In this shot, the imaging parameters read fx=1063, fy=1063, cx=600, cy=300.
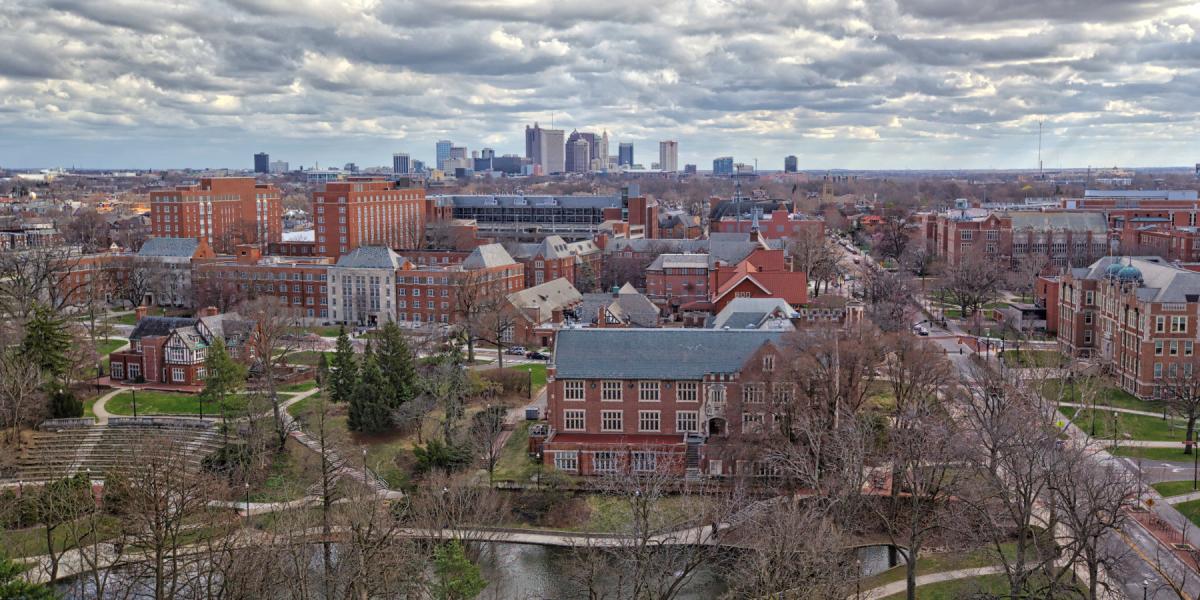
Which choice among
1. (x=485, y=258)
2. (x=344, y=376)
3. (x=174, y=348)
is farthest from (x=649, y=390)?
(x=485, y=258)

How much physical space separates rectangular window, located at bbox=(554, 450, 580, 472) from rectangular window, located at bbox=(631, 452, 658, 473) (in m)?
3.65

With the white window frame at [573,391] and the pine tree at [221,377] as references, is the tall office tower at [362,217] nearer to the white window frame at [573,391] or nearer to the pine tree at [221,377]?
the pine tree at [221,377]

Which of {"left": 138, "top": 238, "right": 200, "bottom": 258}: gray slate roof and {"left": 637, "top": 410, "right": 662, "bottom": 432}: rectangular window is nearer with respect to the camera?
{"left": 637, "top": 410, "right": 662, "bottom": 432}: rectangular window

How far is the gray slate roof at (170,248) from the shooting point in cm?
13112

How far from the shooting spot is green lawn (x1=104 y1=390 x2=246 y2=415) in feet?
263

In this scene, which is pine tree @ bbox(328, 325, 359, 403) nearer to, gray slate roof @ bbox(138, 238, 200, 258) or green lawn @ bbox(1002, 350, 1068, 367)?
green lawn @ bbox(1002, 350, 1068, 367)

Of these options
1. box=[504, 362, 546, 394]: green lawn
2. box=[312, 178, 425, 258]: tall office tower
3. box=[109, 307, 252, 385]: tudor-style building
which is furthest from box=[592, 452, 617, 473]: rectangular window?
box=[312, 178, 425, 258]: tall office tower

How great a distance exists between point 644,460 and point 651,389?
213 inches

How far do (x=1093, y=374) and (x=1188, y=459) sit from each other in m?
13.7

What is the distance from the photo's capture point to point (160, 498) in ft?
145

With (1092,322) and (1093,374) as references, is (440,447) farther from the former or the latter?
(1092,322)

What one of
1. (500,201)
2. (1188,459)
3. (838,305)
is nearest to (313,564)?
(1188,459)

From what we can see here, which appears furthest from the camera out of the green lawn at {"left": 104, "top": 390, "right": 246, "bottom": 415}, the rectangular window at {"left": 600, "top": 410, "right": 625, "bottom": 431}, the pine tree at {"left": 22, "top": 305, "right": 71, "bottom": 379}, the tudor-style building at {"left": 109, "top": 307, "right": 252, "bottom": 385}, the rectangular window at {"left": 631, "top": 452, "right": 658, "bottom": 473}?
the tudor-style building at {"left": 109, "top": 307, "right": 252, "bottom": 385}

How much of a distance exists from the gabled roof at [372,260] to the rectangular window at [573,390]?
54919 mm
